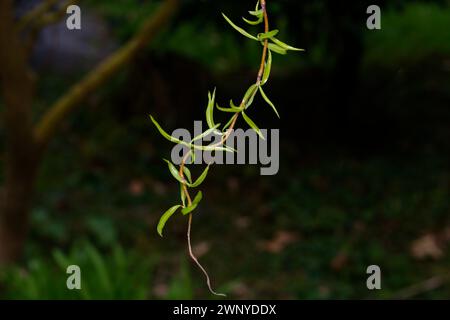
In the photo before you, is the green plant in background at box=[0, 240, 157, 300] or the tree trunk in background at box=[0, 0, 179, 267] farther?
the tree trunk in background at box=[0, 0, 179, 267]

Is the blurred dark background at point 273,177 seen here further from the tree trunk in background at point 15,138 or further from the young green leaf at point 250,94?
the young green leaf at point 250,94

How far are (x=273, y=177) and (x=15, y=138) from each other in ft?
6.42

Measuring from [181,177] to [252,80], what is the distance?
4.61 meters

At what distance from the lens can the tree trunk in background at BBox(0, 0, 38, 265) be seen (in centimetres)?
302

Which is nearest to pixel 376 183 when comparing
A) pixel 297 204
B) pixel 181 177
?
pixel 297 204

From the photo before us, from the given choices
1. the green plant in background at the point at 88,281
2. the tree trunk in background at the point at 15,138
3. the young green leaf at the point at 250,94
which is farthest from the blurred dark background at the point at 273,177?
the young green leaf at the point at 250,94

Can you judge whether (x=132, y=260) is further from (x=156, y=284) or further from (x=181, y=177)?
(x=181, y=177)

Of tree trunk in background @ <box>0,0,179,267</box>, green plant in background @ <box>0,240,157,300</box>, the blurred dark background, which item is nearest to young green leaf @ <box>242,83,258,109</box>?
green plant in background @ <box>0,240,157,300</box>

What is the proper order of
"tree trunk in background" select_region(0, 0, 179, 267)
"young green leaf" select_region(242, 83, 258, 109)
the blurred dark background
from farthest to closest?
the blurred dark background < "tree trunk in background" select_region(0, 0, 179, 267) < "young green leaf" select_region(242, 83, 258, 109)

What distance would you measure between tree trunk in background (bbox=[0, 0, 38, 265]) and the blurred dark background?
0.21 meters

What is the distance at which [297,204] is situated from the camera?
4441 mm

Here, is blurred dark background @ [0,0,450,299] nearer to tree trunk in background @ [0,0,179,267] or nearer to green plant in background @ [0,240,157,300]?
green plant in background @ [0,240,157,300]

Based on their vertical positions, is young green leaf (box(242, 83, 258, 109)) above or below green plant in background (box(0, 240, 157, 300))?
above

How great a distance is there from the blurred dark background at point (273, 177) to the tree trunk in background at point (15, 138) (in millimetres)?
215
